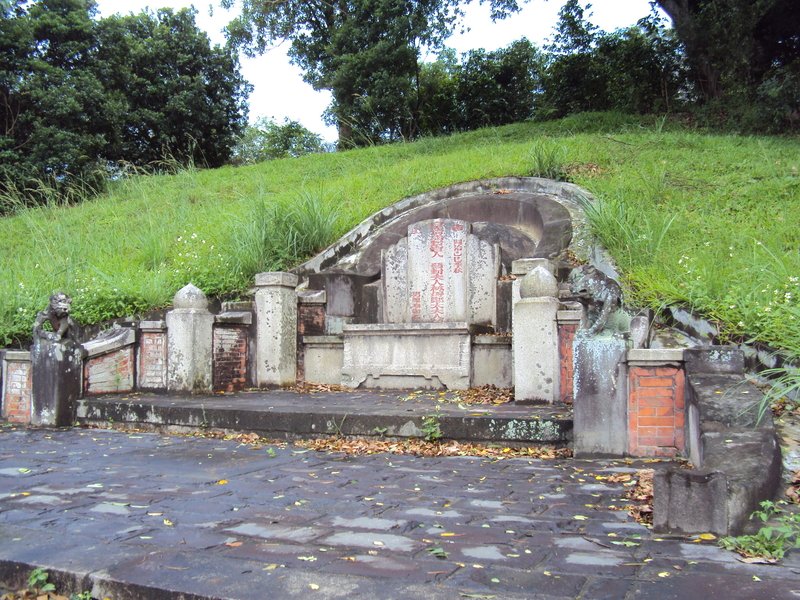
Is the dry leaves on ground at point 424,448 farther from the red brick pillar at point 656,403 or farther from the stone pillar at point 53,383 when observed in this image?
the stone pillar at point 53,383

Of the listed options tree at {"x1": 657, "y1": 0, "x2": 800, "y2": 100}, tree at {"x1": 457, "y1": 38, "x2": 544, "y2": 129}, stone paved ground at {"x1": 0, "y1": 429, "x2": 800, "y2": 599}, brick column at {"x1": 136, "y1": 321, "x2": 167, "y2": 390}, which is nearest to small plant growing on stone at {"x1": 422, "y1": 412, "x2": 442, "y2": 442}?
stone paved ground at {"x1": 0, "y1": 429, "x2": 800, "y2": 599}

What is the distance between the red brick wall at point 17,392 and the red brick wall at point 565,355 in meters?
5.89

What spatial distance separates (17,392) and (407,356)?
14.7 feet

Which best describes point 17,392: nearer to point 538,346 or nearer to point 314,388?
point 314,388

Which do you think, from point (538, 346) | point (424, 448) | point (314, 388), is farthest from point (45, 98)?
point (424, 448)

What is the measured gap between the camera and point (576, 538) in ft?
10.5

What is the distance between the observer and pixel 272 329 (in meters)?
8.48

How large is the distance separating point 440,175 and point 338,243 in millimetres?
3414

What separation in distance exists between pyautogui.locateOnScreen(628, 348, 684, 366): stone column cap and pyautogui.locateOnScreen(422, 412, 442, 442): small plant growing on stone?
1629 mm

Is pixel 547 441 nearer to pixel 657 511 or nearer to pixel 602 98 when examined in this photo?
pixel 657 511

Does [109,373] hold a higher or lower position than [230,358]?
lower

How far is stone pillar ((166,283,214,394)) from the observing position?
26.1 feet

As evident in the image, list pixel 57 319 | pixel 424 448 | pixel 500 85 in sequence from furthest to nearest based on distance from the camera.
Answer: pixel 500 85 < pixel 57 319 < pixel 424 448

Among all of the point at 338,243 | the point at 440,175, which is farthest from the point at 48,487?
the point at 440,175
